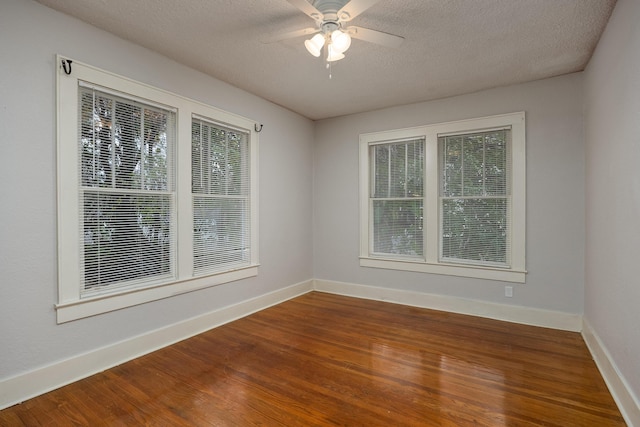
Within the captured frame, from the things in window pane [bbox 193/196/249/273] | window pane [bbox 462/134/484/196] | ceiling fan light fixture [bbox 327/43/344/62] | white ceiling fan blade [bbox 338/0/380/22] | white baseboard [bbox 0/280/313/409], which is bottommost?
white baseboard [bbox 0/280/313/409]

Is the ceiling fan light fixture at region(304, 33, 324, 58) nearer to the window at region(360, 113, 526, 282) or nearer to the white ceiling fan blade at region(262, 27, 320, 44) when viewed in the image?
the white ceiling fan blade at region(262, 27, 320, 44)

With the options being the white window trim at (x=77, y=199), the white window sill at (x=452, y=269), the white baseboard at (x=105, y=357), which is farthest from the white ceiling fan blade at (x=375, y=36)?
the white baseboard at (x=105, y=357)

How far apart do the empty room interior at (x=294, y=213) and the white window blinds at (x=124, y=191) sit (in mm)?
17

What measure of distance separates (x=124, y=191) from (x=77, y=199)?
35 centimetres

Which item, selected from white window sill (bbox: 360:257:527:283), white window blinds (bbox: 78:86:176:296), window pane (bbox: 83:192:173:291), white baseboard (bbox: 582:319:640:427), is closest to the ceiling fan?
white window blinds (bbox: 78:86:176:296)

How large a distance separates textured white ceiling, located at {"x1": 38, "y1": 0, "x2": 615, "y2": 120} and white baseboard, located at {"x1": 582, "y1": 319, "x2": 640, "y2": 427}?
2508 mm

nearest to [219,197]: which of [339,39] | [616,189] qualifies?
[339,39]

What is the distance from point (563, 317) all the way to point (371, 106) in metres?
3.34

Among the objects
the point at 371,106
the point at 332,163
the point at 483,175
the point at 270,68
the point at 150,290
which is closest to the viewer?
the point at 150,290

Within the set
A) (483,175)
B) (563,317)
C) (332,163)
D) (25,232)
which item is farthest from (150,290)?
(563,317)

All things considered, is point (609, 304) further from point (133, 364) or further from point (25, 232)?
point (25, 232)

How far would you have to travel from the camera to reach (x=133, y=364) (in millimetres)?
2611

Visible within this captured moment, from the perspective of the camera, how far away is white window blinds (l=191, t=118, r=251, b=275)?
333 centimetres

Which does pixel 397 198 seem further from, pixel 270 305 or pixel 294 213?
pixel 270 305
